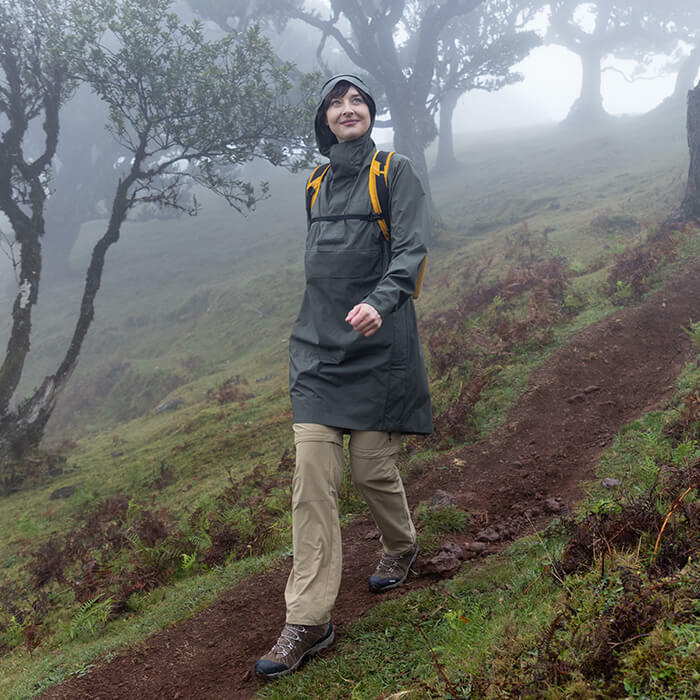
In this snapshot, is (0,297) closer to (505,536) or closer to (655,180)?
(655,180)

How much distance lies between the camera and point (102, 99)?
1041 cm

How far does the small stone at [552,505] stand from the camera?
168 inches

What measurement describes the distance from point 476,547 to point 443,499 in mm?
916

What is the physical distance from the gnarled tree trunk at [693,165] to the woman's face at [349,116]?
10.6m

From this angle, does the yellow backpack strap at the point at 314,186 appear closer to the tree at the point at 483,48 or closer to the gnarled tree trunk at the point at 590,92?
the tree at the point at 483,48

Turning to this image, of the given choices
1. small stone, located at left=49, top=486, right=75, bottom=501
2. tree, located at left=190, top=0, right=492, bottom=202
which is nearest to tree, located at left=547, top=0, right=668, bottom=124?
tree, located at left=190, top=0, right=492, bottom=202

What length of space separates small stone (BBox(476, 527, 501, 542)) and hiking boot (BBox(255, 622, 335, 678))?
1503 mm

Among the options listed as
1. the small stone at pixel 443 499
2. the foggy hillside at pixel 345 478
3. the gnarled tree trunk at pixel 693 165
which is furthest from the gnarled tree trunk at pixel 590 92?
the small stone at pixel 443 499

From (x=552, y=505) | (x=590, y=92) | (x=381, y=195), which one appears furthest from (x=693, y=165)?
(x=590, y=92)

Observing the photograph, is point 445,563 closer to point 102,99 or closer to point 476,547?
point 476,547

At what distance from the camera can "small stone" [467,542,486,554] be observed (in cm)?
400

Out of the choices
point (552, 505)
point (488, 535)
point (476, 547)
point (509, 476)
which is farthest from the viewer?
point (509, 476)

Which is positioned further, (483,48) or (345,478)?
(483,48)

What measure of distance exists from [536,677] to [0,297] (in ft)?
123
